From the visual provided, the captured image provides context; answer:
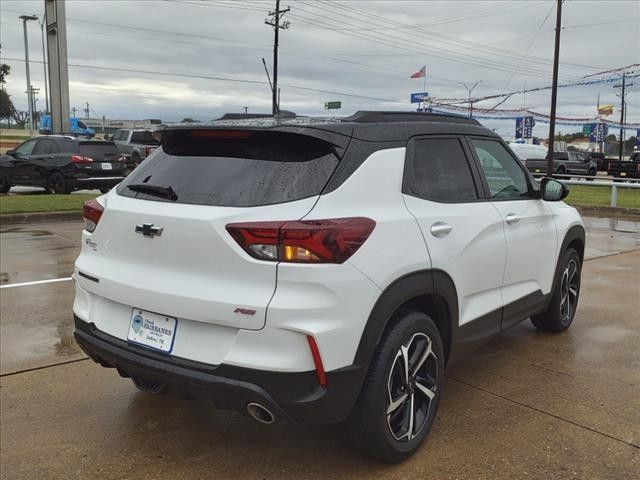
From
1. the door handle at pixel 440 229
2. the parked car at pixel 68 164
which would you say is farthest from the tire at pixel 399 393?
the parked car at pixel 68 164

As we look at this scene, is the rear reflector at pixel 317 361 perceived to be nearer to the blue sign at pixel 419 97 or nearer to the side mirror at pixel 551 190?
the side mirror at pixel 551 190

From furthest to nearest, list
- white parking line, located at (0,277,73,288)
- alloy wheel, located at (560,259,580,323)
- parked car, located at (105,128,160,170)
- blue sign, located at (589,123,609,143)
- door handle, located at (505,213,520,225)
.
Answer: blue sign, located at (589,123,609,143) → parked car, located at (105,128,160,170) → white parking line, located at (0,277,73,288) → alloy wheel, located at (560,259,580,323) → door handle, located at (505,213,520,225)

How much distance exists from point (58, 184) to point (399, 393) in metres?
15.7

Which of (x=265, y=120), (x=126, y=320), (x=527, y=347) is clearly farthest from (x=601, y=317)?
(x=126, y=320)

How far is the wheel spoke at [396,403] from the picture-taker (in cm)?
300

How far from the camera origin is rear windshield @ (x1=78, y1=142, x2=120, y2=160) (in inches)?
655

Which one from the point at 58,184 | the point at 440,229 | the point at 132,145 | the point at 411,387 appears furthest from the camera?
the point at 132,145

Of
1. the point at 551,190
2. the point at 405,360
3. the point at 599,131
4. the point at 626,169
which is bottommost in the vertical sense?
the point at 405,360

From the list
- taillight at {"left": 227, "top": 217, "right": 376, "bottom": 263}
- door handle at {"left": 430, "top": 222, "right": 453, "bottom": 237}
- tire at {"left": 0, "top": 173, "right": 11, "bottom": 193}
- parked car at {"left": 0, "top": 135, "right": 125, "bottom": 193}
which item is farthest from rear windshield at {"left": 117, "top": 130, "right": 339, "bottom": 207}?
tire at {"left": 0, "top": 173, "right": 11, "bottom": 193}

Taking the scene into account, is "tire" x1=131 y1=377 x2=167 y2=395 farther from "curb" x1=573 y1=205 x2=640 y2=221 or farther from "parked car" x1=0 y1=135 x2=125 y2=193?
"curb" x1=573 y1=205 x2=640 y2=221

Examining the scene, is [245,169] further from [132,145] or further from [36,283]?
[132,145]

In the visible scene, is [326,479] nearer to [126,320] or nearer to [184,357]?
[184,357]

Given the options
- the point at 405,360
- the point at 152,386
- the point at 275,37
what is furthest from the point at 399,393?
the point at 275,37

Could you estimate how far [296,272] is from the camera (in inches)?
102
